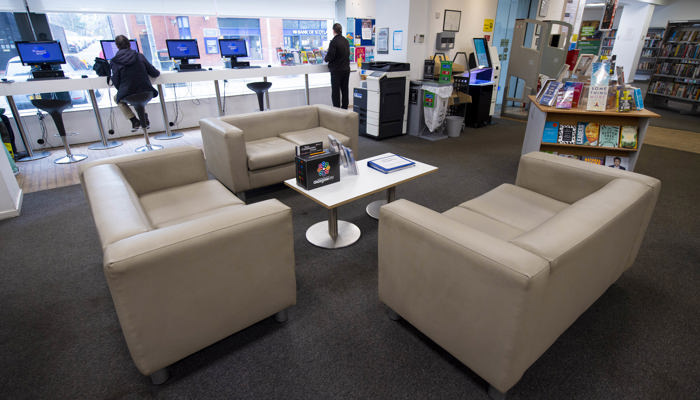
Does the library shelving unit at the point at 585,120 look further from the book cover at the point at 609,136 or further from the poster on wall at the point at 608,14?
the poster on wall at the point at 608,14

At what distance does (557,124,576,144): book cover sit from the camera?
3299 mm

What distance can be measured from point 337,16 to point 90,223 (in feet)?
19.9

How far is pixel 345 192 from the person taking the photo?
7.73 ft

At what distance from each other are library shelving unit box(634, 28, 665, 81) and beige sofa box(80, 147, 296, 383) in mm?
10398

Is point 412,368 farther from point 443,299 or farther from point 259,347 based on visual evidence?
point 259,347

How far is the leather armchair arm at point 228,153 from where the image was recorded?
3053 mm

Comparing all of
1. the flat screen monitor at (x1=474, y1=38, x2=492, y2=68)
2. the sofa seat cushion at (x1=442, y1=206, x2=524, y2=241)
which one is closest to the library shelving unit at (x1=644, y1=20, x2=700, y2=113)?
the flat screen monitor at (x1=474, y1=38, x2=492, y2=68)

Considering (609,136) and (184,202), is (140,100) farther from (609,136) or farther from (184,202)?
(609,136)

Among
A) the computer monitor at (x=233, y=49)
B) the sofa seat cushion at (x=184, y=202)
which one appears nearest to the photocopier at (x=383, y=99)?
the computer monitor at (x=233, y=49)

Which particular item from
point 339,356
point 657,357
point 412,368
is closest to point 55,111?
point 339,356

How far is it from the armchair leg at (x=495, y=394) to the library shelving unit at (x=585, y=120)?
2.56 metres

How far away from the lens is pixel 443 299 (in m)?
1.49

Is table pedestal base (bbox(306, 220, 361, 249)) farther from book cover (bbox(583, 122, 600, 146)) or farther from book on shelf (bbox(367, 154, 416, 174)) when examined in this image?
book cover (bbox(583, 122, 600, 146))

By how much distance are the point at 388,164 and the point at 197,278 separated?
1.70 m
